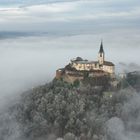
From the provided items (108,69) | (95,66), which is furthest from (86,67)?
(108,69)

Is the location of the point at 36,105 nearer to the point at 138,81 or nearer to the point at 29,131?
the point at 29,131

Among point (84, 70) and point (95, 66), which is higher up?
point (95, 66)

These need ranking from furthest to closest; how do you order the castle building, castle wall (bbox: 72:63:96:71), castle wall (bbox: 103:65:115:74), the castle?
castle wall (bbox: 103:65:115:74)
the castle building
castle wall (bbox: 72:63:96:71)
the castle

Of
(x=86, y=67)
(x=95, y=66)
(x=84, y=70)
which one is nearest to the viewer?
(x=84, y=70)

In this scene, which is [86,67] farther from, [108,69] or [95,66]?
[108,69]

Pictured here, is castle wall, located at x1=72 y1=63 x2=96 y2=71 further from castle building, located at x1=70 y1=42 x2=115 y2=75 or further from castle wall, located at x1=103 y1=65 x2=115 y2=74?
castle wall, located at x1=103 y1=65 x2=115 y2=74

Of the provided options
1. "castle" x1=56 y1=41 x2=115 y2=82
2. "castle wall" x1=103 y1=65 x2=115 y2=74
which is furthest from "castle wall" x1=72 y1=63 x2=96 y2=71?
"castle wall" x1=103 y1=65 x2=115 y2=74

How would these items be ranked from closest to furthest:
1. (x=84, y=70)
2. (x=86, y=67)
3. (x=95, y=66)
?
1. (x=84, y=70)
2. (x=86, y=67)
3. (x=95, y=66)

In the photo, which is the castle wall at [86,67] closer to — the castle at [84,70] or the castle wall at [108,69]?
the castle at [84,70]
